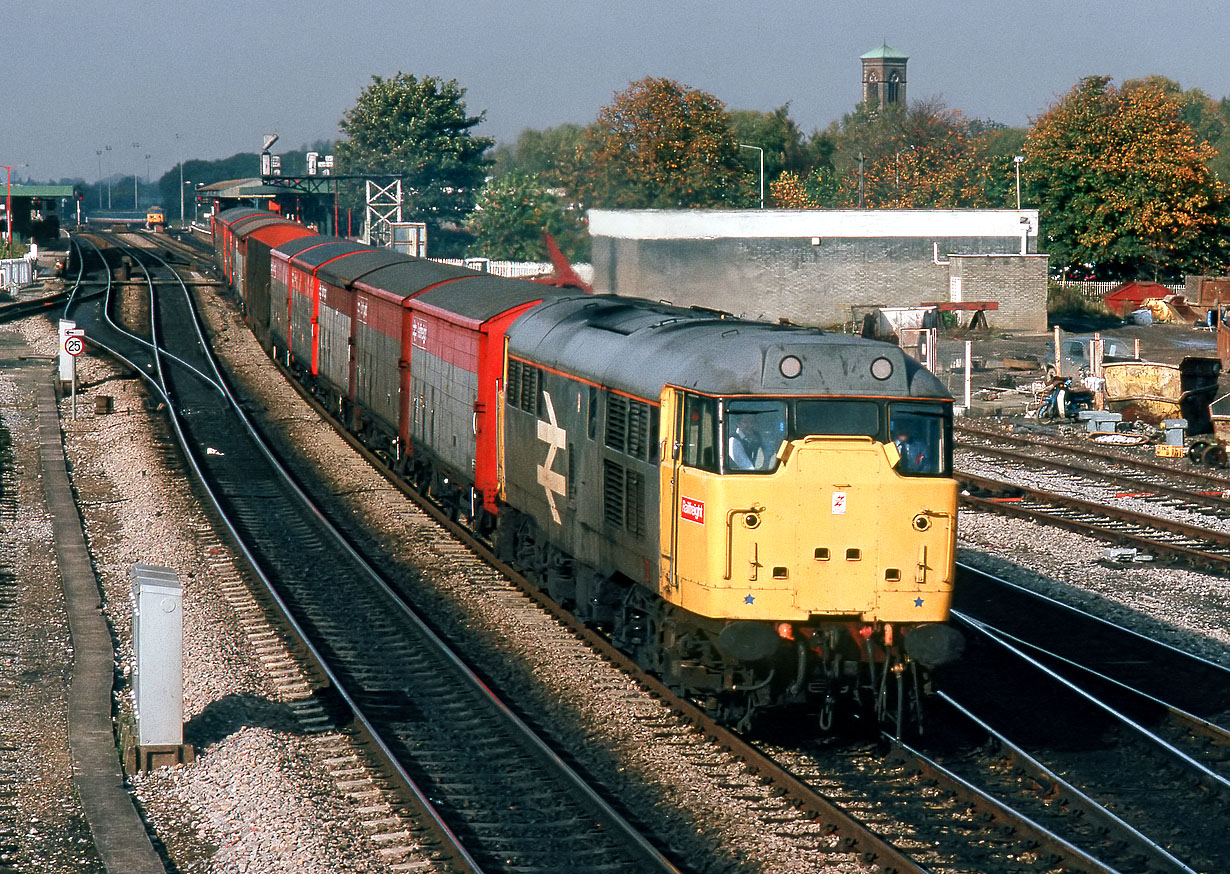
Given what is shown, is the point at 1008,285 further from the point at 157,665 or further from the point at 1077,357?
the point at 157,665

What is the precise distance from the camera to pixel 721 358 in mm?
12234

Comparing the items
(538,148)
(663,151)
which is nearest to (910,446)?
(663,151)

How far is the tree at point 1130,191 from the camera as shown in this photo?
225 feet

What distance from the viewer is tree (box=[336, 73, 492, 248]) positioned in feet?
378

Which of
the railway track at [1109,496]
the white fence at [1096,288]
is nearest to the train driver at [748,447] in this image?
the railway track at [1109,496]

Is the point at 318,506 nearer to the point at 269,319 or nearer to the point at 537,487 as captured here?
the point at 537,487

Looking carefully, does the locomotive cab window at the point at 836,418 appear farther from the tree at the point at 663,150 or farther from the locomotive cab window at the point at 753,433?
the tree at the point at 663,150

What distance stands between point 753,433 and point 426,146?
10743cm

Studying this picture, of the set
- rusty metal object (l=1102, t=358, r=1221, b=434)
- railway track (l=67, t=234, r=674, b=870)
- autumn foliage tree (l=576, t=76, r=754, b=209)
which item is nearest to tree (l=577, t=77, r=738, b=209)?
autumn foliage tree (l=576, t=76, r=754, b=209)

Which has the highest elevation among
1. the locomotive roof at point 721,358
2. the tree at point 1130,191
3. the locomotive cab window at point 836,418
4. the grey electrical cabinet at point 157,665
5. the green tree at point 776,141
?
the green tree at point 776,141

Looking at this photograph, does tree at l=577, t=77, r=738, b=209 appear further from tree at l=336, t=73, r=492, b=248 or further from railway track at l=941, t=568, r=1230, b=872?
railway track at l=941, t=568, r=1230, b=872

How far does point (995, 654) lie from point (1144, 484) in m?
12.2

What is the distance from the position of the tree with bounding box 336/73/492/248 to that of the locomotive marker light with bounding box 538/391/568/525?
99825 millimetres

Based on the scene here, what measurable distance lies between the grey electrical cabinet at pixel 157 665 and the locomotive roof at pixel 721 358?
4383 mm
